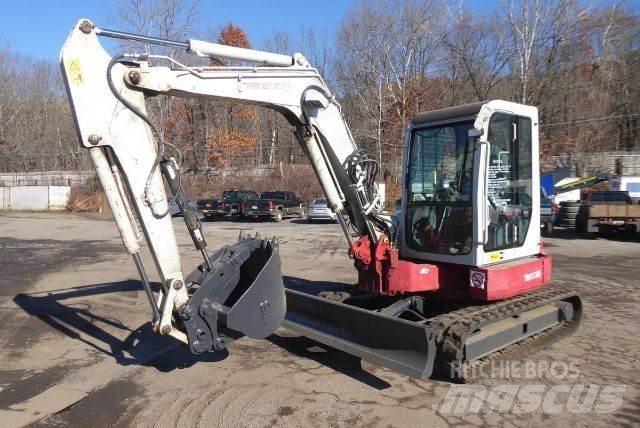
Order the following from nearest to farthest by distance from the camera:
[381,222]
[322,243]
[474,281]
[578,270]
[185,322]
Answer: [185,322] → [474,281] → [381,222] → [578,270] → [322,243]

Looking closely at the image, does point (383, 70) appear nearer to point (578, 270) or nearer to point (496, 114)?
point (578, 270)

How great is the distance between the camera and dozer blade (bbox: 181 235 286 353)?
4.38 metres

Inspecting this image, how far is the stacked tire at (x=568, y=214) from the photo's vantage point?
72.3ft

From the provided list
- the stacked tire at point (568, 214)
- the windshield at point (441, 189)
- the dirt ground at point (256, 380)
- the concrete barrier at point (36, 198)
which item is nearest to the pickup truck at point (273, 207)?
the stacked tire at point (568, 214)

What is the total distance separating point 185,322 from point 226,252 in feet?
3.17

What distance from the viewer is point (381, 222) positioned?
6.08m

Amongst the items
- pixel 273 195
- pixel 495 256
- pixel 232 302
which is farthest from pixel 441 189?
pixel 273 195

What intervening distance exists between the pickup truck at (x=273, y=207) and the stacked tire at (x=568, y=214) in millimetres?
13945

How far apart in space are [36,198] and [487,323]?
41.0 m

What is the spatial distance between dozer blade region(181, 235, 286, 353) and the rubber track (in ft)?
5.25

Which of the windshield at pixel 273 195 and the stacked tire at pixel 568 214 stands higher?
the windshield at pixel 273 195

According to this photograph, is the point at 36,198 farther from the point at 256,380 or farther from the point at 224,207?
the point at 256,380

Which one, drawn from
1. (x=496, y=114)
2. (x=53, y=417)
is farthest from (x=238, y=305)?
(x=496, y=114)

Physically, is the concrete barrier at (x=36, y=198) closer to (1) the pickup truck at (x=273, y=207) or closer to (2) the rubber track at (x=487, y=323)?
(1) the pickup truck at (x=273, y=207)
